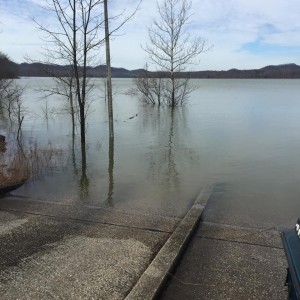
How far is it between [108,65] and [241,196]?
7.72 m

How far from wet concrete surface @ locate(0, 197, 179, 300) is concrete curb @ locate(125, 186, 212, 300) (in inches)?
6.1

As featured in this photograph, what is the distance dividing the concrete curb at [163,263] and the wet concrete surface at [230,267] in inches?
5.0

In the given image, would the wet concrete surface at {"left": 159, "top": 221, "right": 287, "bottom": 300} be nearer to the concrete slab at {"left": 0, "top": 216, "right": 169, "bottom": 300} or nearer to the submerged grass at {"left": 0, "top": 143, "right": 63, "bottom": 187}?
the concrete slab at {"left": 0, "top": 216, "right": 169, "bottom": 300}

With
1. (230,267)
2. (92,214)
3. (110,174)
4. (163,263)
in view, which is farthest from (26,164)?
(230,267)

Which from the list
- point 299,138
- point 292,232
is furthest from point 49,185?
point 299,138

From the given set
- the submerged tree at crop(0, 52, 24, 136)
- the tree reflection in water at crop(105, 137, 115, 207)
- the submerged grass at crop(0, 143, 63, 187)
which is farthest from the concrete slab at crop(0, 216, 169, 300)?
the submerged tree at crop(0, 52, 24, 136)

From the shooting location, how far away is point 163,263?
4.33 meters

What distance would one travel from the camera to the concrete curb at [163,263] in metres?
3.76

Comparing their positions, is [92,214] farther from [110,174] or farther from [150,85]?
[150,85]

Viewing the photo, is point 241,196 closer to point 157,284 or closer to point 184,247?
point 184,247

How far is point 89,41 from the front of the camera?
12.8 meters

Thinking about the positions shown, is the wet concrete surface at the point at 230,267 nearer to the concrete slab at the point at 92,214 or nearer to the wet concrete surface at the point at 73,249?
the wet concrete surface at the point at 73,249

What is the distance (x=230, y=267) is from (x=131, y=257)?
122 centimetres

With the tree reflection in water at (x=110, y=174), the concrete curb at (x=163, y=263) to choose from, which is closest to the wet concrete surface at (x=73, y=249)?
the concrete curb at (x=163, y=263)
